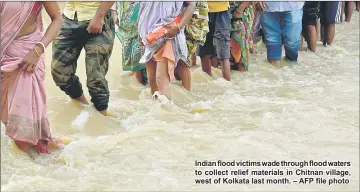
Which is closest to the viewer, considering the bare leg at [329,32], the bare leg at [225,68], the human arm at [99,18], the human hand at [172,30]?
the human arm at [99,18]

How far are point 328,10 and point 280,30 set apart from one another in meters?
1.60

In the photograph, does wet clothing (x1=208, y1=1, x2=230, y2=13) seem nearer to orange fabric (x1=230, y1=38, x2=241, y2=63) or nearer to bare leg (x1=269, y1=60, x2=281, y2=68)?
orange fabric (x1=230, y1=38, x2=241, y2=63)

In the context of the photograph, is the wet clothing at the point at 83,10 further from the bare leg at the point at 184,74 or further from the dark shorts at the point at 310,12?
the dark shorts at the point at 310,12

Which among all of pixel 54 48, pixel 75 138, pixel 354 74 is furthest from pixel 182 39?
pixel 354 74

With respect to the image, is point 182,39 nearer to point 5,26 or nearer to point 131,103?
point 131,103

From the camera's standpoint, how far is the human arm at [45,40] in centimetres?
342

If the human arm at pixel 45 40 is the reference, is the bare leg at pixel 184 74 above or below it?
below

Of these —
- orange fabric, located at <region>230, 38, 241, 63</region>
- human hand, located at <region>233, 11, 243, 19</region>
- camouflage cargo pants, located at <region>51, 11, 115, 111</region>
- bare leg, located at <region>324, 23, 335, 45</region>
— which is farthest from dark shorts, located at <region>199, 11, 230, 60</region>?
bare leg, located at <region>324, 23, 335, 45</region>

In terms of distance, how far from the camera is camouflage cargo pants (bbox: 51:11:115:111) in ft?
14.8

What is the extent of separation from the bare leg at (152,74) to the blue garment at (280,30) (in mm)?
2437

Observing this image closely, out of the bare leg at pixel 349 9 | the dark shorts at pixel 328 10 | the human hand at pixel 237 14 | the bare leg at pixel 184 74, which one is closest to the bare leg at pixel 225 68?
the human hand at pixel 237 14

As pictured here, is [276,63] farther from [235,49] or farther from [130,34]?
[130,34]

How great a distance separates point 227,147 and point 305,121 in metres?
0.99

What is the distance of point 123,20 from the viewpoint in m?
5.66
